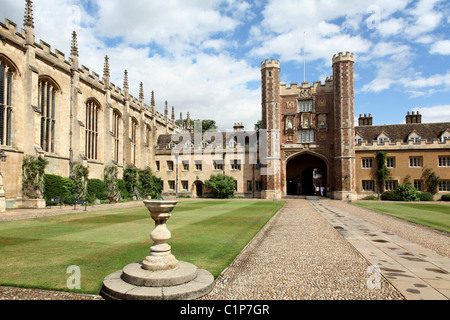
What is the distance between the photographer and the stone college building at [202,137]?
21.1m

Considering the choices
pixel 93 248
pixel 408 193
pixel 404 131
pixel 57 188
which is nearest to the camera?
pixel 93 248

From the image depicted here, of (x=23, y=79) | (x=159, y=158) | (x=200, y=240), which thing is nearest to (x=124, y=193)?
(x=159, y=158)

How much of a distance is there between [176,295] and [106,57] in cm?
3279

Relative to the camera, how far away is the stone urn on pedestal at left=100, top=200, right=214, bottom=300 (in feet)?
15.1

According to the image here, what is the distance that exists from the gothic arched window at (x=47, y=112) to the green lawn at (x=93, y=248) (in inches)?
505

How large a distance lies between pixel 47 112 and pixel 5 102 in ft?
12.7

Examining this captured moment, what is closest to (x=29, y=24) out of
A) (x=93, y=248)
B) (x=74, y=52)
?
(x=74, y=52)

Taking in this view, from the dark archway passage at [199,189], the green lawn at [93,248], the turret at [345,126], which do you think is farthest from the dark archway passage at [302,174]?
the green lawn at [93,248]

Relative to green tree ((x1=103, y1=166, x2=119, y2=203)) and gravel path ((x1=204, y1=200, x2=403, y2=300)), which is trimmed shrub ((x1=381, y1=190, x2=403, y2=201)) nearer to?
gravel path ((x1=204, y1=200, x2=403, y2=300))

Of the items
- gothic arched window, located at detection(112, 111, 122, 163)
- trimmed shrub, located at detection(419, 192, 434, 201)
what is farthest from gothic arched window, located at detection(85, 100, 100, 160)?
trimmed shrub, located at detection(419, 192, 434, 201)

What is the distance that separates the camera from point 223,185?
36.0 metres

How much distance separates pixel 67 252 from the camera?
7508mm

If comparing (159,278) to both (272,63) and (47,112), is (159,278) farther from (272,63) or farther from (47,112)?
(272,63)
